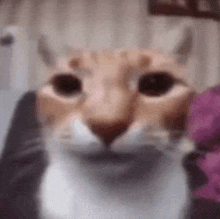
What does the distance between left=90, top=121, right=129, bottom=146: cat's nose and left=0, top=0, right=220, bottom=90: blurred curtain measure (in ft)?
0.35

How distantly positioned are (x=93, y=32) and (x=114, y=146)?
17 centimetres

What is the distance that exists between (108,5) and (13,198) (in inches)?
12.1

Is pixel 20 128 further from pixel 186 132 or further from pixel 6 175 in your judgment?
pixel 186 132

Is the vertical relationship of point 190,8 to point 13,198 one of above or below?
above

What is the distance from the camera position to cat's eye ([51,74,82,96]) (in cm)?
40

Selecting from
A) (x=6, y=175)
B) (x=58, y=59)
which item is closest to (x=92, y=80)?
(x=58, y=59)

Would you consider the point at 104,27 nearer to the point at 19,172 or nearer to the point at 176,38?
the point at 176,38

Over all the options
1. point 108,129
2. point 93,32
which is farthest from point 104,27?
point 108,129

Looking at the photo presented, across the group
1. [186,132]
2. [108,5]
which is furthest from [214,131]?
[108,5]

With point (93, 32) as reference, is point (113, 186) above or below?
below

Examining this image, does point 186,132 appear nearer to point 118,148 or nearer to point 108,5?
point 118,148

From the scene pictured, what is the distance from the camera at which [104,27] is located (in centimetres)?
42

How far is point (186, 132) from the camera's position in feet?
1.27

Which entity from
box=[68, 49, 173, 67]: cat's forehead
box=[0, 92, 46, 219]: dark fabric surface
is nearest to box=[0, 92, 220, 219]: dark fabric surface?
box=[0, 92, 46, 219]: dark fabric surface
